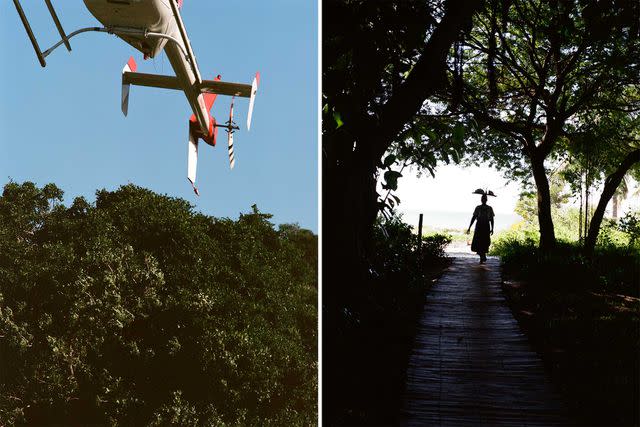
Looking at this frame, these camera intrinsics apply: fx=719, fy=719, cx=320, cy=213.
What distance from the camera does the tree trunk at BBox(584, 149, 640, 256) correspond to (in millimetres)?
3062

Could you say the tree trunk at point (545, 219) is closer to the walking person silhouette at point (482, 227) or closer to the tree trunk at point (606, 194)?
the walking person silhouette at point (482, 227)

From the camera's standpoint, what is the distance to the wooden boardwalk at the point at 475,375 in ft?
6.12

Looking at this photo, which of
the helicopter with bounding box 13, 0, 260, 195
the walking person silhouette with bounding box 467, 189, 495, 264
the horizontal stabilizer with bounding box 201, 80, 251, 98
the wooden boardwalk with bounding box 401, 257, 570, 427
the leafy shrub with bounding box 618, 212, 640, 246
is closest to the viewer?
the wooden boardwalk with bounding box 401, 257, 570, 427

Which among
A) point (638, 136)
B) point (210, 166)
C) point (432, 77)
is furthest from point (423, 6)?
point (210, 166)

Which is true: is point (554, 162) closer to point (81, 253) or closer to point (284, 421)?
point (284, 421)

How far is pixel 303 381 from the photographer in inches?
280

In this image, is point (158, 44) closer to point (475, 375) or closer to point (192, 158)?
point (192, 158)

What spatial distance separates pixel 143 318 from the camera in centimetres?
698

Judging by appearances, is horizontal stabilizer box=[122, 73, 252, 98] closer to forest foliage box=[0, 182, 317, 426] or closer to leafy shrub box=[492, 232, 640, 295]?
leafy shrub box=[492, 232, 640, 295]

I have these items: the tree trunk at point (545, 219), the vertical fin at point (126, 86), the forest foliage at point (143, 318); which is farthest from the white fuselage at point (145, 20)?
the forest foliage at point (143, 318)

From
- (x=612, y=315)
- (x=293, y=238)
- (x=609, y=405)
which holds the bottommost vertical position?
(x=609, y=405)

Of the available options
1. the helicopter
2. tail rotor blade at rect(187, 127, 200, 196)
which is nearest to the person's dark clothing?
the helicopter

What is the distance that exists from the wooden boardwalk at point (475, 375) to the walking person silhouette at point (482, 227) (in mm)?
2091

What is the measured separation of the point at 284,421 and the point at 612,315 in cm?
523
